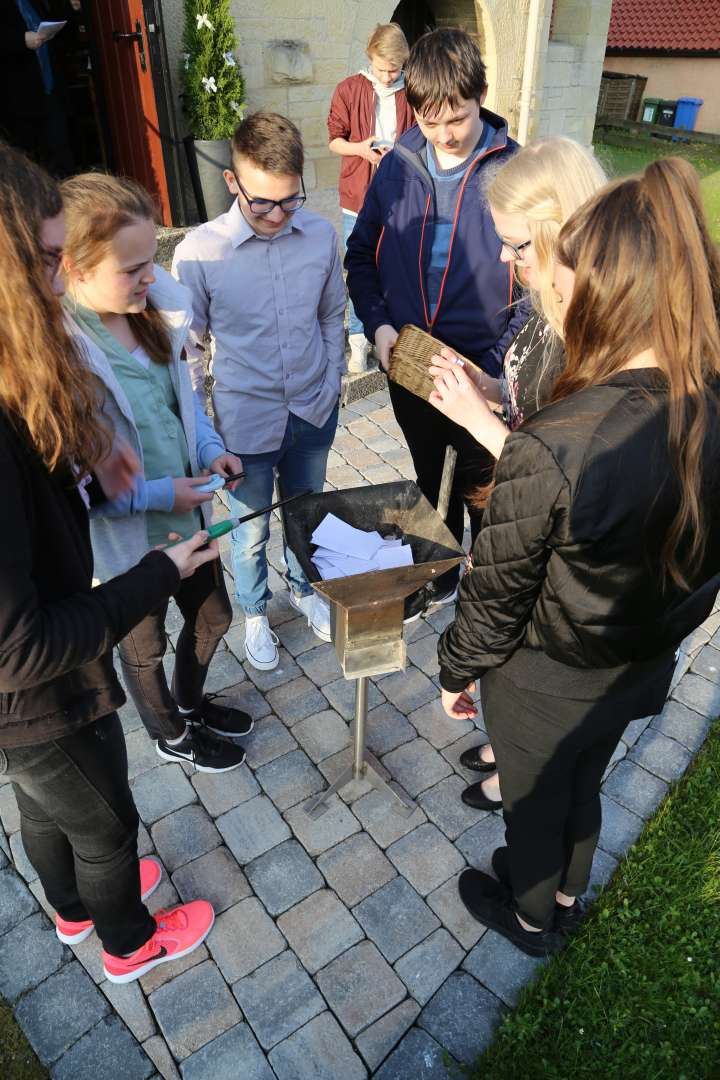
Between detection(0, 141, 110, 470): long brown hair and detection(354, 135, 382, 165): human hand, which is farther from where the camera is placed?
detection(354, 135, 382, 165): human hand

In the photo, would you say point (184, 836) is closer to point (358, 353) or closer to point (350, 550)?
point (350, 550)

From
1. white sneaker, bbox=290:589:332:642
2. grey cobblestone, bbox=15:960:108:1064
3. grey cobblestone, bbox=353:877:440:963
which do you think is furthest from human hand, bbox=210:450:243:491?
grey cobblestone, bbox=15:960:108:1064

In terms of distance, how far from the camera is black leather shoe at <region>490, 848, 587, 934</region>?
8.43ft

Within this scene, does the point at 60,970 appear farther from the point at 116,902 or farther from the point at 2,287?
the point at 2,287

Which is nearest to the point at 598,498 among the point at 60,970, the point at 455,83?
the point at 455,83

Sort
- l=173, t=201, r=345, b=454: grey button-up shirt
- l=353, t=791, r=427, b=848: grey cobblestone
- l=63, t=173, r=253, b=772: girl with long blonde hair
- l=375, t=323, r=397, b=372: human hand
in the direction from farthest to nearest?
l=375, t=323, r=397, b=372: human hand → l=353, t=791, r=427, b=848: grey cobblestone → l=173, t=201, r=345, b=454: grey button-up shirt → l=63, t=173, r=253, b=772: girl with long blonde hair

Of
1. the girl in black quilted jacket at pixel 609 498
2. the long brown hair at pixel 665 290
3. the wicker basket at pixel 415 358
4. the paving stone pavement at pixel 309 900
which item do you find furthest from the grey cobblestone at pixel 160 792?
the long brown hair at pixel 665 290

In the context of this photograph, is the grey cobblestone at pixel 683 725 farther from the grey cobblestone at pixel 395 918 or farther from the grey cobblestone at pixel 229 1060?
the grey cobblestone at pixel 229 1060

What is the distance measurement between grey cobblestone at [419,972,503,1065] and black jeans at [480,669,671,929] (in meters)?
0.30

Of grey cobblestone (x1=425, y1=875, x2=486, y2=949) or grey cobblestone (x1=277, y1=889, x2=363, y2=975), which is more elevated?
grey cobblestone (x1=277, y1=889, x2=363, y2=975)

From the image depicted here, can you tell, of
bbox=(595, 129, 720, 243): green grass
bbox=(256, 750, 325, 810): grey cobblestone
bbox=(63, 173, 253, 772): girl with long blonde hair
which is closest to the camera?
bbox=(63, 173, 253, 772): girl with long blonde hair

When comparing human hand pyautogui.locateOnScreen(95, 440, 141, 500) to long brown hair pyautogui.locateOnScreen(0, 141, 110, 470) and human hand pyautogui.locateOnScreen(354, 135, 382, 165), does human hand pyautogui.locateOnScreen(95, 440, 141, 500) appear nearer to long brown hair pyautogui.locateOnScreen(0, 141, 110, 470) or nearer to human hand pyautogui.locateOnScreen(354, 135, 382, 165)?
long brown hair pyautogui.locateOnScreen(0, 141, 110, 470)

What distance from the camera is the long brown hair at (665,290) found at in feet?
4.76

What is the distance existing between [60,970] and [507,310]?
10.4ft
